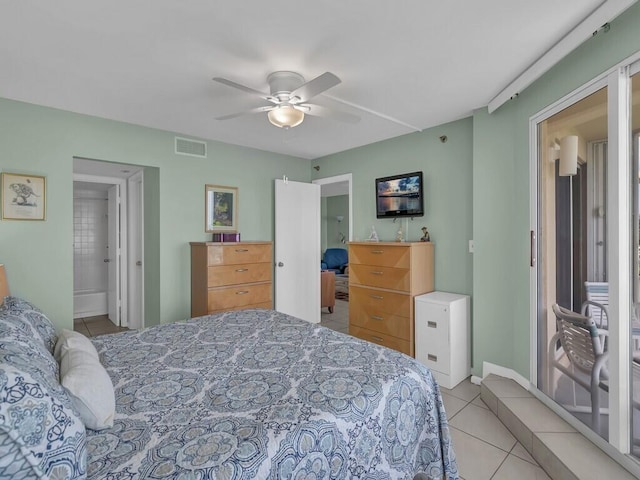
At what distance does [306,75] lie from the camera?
2285mm

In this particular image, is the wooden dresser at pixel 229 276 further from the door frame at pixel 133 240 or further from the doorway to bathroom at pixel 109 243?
the door frame at pixel 133 240

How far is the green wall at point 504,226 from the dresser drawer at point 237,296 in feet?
7.35

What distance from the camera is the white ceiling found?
163cm

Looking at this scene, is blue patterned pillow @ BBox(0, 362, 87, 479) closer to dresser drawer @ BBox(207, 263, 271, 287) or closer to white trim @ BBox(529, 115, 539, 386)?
dresser drawer @ BBox(207, 263, 271, 287)

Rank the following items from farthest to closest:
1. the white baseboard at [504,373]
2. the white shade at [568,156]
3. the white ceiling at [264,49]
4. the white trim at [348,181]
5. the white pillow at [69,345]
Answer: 1. the white trim at [348,181]
2. the white baseboard at [504,373]
3. the white shade at [568,156]
4. the white ceiling at [264,49]
5. the white pillow at [69,345]

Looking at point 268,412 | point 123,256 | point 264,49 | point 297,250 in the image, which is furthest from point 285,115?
point 123,256

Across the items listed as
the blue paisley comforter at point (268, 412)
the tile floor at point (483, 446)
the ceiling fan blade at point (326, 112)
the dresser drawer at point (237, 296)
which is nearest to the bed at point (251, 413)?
the blue paisley comforter at point (268, 412)

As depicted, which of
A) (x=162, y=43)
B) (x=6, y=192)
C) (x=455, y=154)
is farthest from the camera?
(x=455, y=154)

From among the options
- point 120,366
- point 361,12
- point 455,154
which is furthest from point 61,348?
point 455,154

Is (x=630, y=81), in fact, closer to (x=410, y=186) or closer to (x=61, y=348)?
(x=410, y=186)

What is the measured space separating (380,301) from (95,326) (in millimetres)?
4119

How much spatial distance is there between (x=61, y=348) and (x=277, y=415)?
1.09m

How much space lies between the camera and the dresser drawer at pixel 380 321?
10.6 ft

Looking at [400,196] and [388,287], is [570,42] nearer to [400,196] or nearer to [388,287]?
[400,196]
